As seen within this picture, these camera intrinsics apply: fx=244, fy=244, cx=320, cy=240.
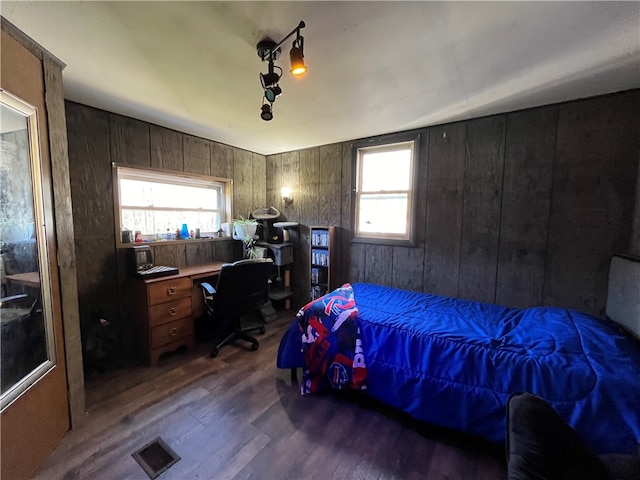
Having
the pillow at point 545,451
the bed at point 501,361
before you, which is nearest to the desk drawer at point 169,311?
the bed at point 501,361

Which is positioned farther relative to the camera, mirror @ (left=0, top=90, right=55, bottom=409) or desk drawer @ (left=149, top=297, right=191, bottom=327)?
desk drawer @ (left=149, top=297, right=191, bottom=327)

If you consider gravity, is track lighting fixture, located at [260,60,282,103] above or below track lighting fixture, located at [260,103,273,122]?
above

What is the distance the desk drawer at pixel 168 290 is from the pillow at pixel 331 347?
135 centimetres

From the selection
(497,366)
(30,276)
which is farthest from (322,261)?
(30,276)

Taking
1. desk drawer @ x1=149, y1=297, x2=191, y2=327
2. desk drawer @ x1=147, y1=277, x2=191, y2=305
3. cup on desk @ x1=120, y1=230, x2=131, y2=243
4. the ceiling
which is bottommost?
desk drawer @ x1=149, y1=297, x2=191, y2=327

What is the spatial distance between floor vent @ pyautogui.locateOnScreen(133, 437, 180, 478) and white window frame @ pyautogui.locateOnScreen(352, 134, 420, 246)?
254 cm

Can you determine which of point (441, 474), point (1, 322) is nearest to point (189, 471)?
point (1, 322)

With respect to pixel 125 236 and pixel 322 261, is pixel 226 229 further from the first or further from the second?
pixel 322 261

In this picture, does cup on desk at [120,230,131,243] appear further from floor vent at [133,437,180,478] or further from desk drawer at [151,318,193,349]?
floor vent at [133,437,180,478]

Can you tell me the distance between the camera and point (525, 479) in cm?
86

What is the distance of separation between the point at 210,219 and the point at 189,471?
2727 millimetres

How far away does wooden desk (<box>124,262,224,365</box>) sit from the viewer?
231 centimetres

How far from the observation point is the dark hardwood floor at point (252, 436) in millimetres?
1374

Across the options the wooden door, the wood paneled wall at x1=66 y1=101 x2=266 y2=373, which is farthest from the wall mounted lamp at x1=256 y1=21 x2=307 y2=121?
the wood paneled wall at x1=66 y1=101 x2=266 y2=373
